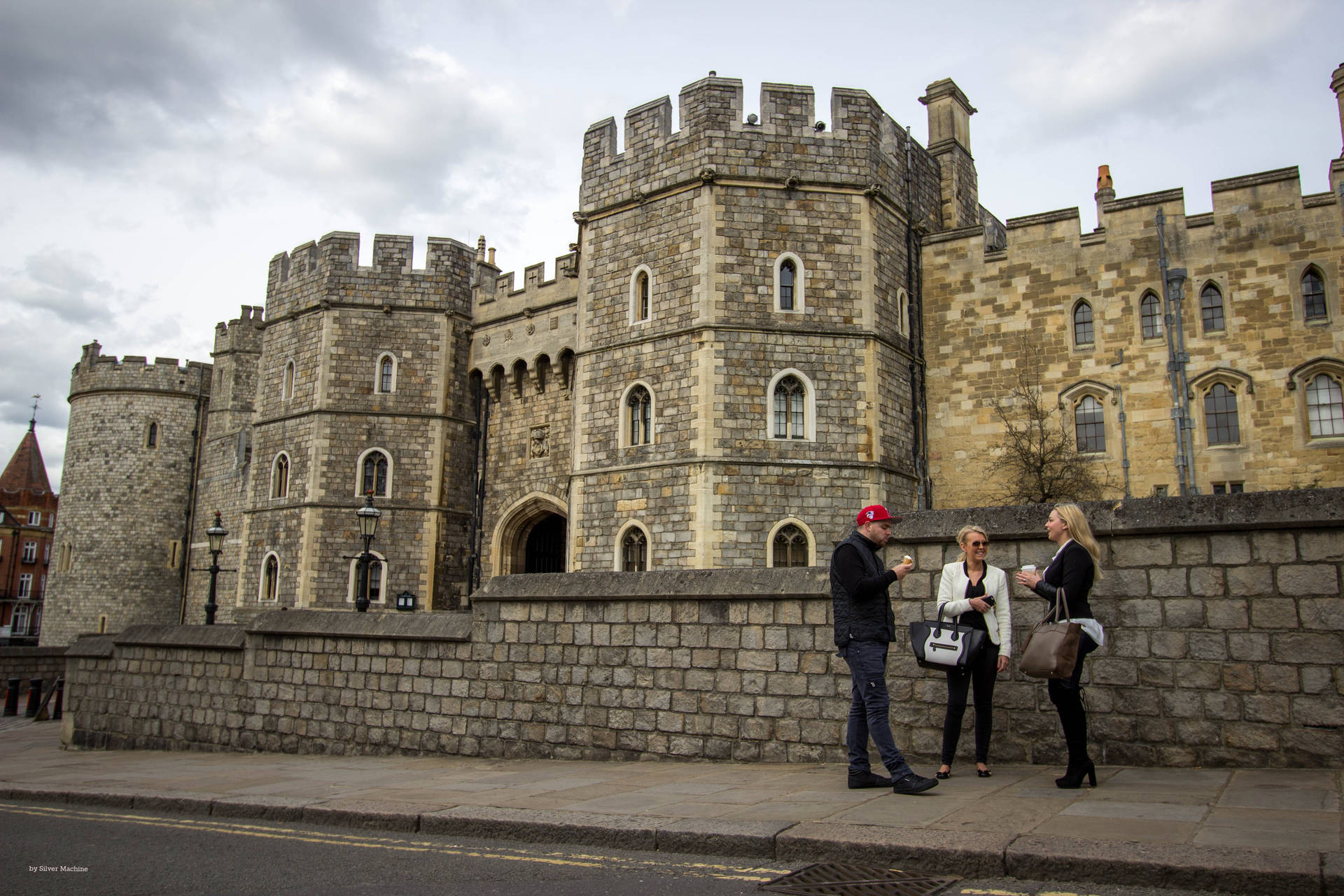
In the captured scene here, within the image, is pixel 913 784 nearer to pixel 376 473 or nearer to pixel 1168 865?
pixel 1168 865

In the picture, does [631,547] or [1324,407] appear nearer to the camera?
[1324,407]

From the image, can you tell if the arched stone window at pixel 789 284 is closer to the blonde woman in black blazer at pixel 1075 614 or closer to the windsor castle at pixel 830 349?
→ the windsor castle at pixel 830 349

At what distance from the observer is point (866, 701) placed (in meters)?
6.19

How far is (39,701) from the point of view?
2495 centimetres

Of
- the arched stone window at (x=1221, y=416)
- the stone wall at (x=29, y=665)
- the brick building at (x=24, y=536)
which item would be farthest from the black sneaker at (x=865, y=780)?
the brick building at (x=24, y=536)

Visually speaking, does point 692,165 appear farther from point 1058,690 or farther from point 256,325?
point 256,325

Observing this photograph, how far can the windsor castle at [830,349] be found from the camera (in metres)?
16.9

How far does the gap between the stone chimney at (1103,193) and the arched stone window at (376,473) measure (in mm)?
16433

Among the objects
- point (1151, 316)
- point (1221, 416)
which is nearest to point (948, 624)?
point (1221, 416)

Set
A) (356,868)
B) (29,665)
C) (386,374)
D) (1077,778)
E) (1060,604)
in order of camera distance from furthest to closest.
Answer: (29,665), (386,374), (1060,604), (1077,778), (356,868)

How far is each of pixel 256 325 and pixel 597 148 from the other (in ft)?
61.7

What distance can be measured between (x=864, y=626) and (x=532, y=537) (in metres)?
18.2

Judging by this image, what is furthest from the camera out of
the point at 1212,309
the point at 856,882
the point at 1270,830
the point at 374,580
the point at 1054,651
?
the point at 374,580

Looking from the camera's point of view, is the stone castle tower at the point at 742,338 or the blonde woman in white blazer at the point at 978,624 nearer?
the blonde woman in white blazer at the point at 978,624
